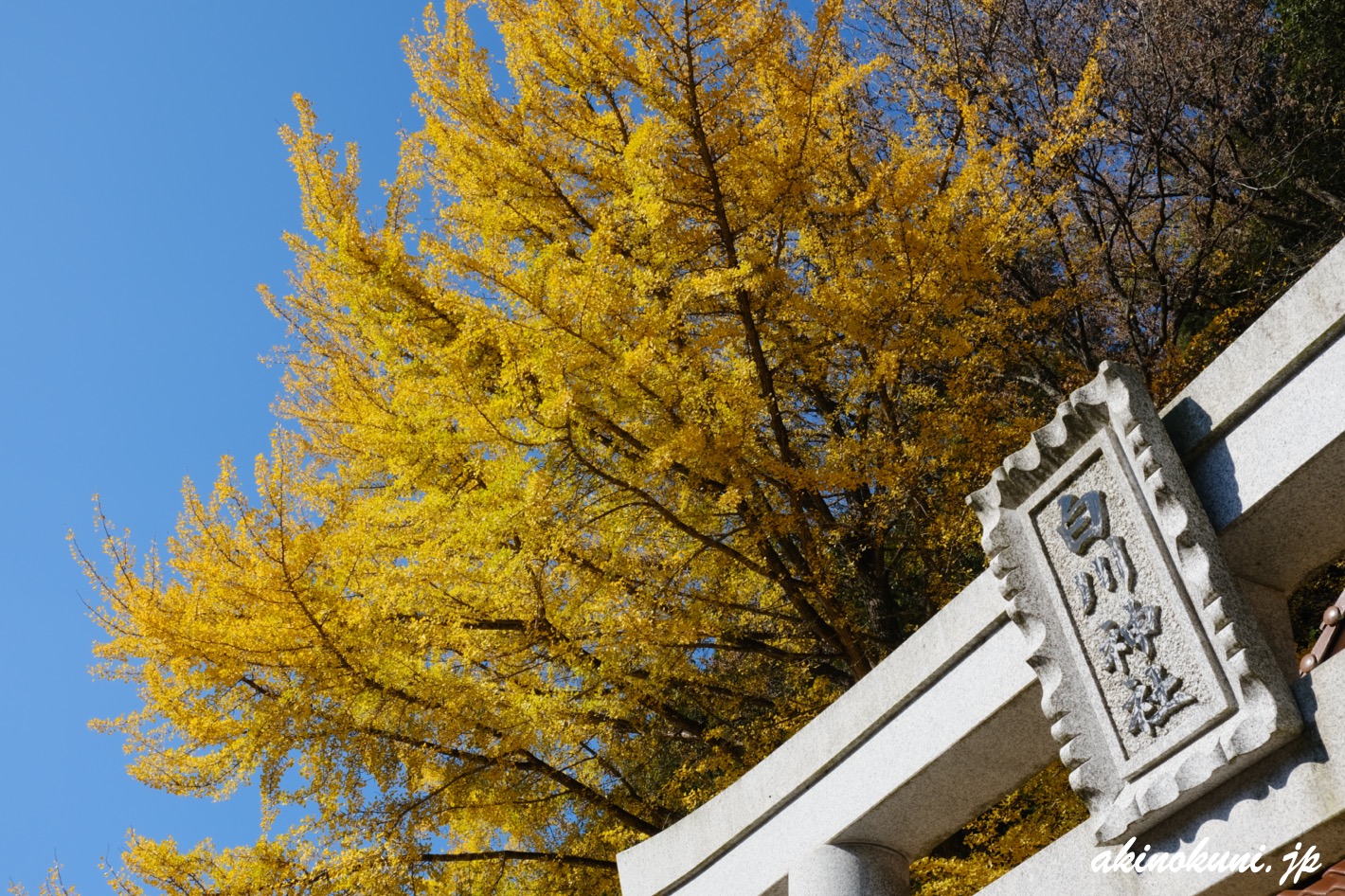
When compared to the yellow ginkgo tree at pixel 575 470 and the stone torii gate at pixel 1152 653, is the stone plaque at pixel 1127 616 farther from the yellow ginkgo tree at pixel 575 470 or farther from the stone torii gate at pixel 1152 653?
the yellow ginkgo tree at pixel 575 470

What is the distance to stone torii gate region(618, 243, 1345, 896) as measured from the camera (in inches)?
117

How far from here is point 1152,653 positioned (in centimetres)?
322

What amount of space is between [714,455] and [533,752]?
2024 mm

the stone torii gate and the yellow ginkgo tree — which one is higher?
the yellow ginkgo tree

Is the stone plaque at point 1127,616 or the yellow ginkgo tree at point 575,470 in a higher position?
the yellow ginkgo tree at point 575,470

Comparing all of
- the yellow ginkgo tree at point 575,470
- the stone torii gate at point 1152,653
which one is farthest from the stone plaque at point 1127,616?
the yellow ginkgo tree at point 575,470

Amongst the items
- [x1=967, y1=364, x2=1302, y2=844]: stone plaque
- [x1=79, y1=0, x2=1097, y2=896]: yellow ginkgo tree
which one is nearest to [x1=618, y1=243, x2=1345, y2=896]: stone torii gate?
[x1=967, y1=364, x2=1302, y2=844]: stone plaque

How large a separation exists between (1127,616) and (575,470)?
2.88m

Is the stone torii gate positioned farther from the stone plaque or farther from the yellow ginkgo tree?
the yellow ginkgo tree

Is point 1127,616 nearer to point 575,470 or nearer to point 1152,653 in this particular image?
point 1152,653

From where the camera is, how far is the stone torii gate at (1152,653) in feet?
9.75

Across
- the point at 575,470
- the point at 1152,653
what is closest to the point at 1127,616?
the point at 1152,653

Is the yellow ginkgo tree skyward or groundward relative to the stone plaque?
skyward

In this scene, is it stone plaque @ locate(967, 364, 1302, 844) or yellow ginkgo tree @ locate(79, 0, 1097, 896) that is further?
yellow ginkgo tree @ locate(79, 0, 1097, 896)
